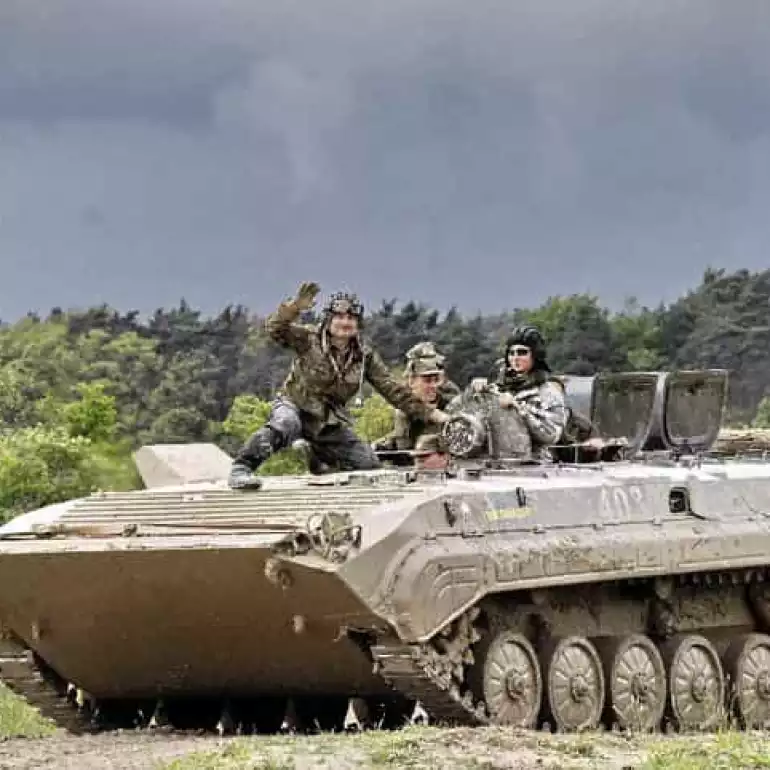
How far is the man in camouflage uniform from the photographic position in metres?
17.7

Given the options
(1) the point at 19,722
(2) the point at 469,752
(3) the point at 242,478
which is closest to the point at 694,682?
(3) the point at 242,478

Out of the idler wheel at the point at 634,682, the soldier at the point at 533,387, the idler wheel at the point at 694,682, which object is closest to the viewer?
the idler wheel at the point at 634,682

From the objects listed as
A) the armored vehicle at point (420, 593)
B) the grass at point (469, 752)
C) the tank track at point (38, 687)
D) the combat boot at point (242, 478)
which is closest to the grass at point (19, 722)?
the tank track at point (38, 687)

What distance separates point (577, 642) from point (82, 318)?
53.5 m

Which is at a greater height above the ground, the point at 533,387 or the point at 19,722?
the point at 533,387

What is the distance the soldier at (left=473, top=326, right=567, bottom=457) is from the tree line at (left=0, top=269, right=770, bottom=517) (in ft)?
65.9

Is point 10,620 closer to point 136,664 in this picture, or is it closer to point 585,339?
point 136,664

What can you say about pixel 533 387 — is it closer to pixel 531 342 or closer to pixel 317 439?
pixel 531 342

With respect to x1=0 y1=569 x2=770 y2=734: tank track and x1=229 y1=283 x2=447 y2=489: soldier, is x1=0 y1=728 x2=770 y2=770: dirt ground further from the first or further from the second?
x1=229 y1=283 x2=447 y2=489: soldier

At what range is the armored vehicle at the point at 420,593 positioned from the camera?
14.1m

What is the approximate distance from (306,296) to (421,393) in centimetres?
237

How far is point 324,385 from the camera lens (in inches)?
650

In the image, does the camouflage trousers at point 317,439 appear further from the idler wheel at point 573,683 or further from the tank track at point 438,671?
the tank track at point 438,671

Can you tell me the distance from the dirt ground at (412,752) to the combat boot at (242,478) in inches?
71.2
